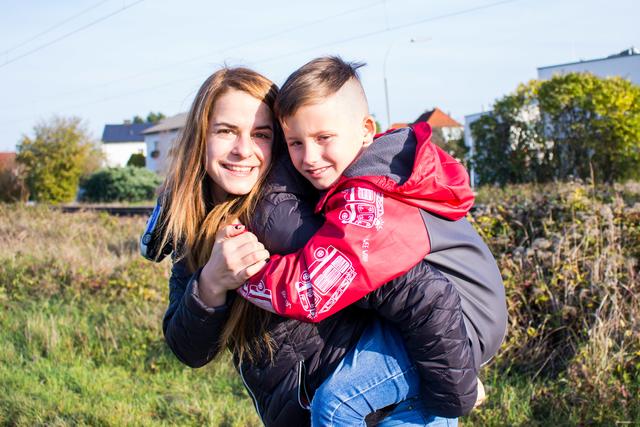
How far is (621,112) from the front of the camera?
45.1ft

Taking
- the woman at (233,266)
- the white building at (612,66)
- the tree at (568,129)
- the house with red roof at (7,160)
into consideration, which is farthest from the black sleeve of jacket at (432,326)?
the white building at (612,66)

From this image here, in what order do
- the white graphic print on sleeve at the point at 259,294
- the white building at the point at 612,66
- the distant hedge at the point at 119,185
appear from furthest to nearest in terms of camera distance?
the white building at the point at 612,66
the distant hedge at the point at 119,185
the white graphic print on sleeve at the point at 259,294

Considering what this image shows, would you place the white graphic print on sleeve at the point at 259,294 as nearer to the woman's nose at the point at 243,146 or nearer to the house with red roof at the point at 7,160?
the woman's nose at the point at 243,146

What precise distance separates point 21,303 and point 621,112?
38.0ft

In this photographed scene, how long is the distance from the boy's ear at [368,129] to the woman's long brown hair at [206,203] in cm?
30

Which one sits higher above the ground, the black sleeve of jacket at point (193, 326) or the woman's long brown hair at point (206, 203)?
the woman's long brown hair at point (206, 203)

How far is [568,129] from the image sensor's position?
14000 mm

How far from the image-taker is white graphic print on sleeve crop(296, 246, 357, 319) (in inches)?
75.0

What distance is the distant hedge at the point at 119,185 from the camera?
30141mm

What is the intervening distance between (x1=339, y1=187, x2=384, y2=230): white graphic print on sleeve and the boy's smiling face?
0.21 metres

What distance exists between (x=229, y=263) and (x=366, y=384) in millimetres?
540

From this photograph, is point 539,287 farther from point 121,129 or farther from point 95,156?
point 121,129

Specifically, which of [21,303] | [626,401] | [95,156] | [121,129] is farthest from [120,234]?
[121,129]

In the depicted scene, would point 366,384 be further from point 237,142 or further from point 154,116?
point 154,116
